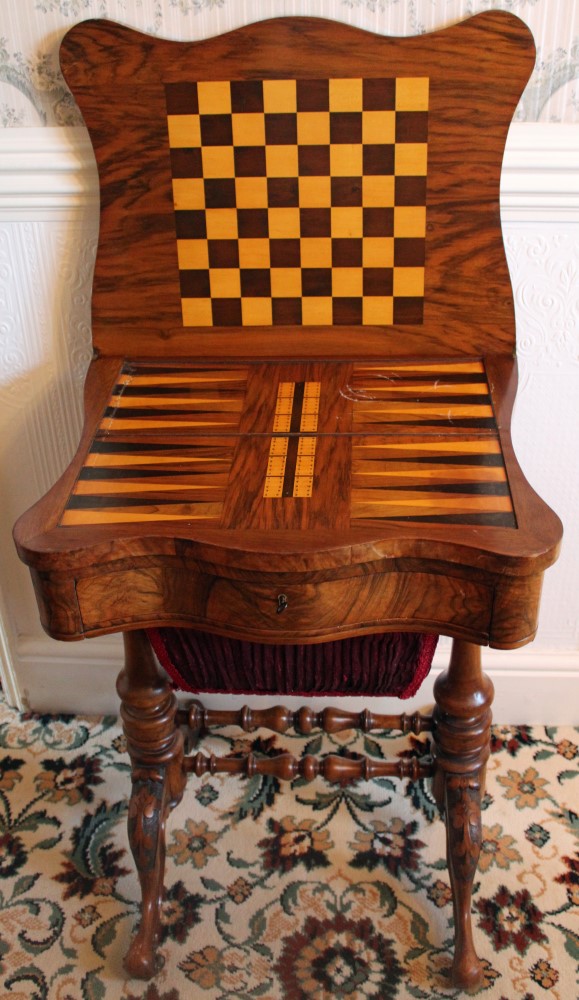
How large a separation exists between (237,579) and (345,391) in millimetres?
438

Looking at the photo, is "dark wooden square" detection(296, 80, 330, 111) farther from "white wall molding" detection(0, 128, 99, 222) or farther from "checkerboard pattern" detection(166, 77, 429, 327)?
"white wall molding" detection(0, 128, 99, 222)

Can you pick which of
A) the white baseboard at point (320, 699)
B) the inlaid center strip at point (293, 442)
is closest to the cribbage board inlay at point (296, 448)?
the inlaid center strip at point (293, 442)

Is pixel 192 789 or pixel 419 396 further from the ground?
pixel 419 396

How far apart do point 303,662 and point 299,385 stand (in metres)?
0.45

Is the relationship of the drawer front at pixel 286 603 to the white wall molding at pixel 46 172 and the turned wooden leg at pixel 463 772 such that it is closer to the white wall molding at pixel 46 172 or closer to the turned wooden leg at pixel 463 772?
the turned wooden leg at pixel 463 772

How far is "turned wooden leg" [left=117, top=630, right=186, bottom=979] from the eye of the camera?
5.37ft

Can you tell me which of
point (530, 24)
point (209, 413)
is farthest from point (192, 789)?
point (530, 24)

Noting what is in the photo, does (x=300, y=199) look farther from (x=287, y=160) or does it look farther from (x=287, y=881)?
(x=287, y=881)

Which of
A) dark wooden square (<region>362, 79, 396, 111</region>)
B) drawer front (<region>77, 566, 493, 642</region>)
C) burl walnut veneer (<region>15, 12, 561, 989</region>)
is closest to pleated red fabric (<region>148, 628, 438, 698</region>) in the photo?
burl walnut veneer (<region>15, 12, 561, 989</region>)

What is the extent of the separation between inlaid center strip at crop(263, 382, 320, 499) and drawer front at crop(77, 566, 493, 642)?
5.6 inches

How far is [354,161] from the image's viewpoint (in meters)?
1.55

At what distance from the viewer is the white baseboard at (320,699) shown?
208 cm

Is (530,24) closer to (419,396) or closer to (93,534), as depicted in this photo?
(419,396)

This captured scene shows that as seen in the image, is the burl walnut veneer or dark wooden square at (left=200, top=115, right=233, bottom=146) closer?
the burl walnut veneer
